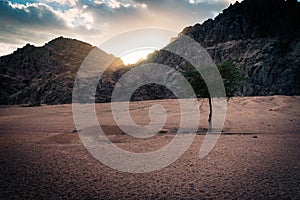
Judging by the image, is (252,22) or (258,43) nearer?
(258,43)

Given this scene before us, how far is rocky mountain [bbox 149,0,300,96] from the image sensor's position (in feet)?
213

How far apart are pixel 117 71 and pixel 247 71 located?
47650mm

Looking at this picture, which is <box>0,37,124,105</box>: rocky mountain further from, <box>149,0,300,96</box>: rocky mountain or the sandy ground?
the sandy ground

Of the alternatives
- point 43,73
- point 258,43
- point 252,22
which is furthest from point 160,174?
point 43,73

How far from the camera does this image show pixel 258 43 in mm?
77875

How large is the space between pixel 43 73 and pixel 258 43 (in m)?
88.5

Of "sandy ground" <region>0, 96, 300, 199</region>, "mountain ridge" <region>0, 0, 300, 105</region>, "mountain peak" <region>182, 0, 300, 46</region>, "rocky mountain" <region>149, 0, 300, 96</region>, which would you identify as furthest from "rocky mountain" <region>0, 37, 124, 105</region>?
"sandy ground" <region>0, 96, 300, 199</region>

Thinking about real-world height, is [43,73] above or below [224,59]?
above

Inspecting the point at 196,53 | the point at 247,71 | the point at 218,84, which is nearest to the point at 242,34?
the point at 196,53

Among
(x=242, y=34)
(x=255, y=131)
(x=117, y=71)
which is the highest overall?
(x=242, y=34)

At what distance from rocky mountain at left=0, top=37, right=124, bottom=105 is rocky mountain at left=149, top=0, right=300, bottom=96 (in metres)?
40.1

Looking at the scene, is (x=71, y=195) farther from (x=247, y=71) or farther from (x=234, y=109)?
(x=247, y=71)

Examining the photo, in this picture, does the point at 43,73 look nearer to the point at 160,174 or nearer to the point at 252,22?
the point at 252,22

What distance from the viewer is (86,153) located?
408 inches
